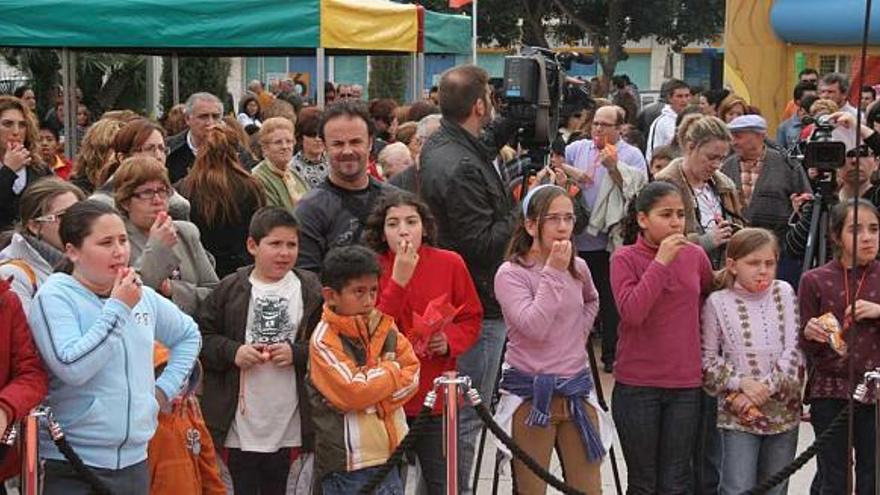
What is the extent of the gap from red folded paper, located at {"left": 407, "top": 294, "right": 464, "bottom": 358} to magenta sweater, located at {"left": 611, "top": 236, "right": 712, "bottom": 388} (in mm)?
796

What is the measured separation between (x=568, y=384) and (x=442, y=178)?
999 millimetres

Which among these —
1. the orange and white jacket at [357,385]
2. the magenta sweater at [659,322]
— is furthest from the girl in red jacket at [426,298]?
the magenta sweater at [659,322]

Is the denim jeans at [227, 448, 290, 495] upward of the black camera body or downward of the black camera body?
downward

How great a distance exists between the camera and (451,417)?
532cm

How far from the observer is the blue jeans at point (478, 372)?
237 inches

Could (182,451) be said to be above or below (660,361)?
below

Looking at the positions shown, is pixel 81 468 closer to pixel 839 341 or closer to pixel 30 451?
pixel 30 451

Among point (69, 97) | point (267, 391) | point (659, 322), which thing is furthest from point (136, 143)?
point (69, 97)

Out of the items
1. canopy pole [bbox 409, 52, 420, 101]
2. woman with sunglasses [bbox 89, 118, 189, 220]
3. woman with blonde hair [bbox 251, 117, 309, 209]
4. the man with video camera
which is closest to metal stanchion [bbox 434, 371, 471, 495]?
woman with sunglasses [bbox 89, 118, 189, 220]

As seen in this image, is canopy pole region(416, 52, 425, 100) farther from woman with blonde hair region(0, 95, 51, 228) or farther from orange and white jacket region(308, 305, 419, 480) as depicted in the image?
orange and white jacket region(308, 305, 419, 480)

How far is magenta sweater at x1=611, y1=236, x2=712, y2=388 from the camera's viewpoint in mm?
6000

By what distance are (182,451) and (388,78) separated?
1163 inches

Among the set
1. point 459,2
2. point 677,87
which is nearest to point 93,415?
point 677,87

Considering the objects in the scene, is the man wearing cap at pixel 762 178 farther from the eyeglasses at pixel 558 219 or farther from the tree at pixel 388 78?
the tree at pixel 388 78
